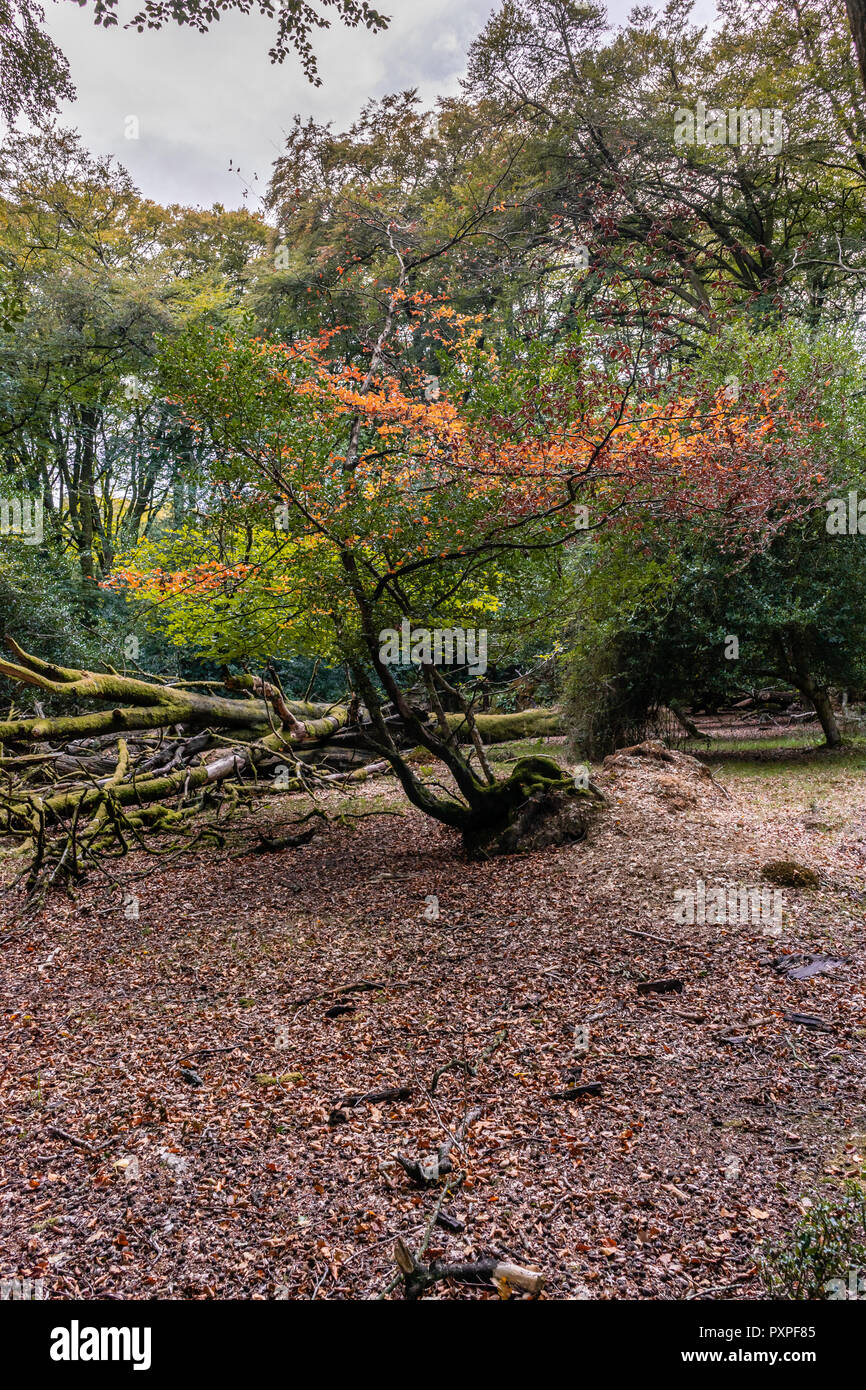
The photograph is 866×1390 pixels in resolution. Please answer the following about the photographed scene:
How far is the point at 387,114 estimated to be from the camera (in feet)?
33.9

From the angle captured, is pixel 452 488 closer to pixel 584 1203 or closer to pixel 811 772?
pixel 584 1203

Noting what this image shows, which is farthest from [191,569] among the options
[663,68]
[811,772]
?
[663,68]

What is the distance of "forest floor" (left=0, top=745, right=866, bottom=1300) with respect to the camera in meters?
2.22

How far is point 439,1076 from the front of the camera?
10.5 feet

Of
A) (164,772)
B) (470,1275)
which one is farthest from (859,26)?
(164,772)

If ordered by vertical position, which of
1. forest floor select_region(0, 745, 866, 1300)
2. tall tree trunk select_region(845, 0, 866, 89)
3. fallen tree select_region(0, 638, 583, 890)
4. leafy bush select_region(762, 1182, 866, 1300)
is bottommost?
forest floor select_region(0, 745, 866, 1300)

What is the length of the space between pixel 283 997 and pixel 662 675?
7915 millimetres

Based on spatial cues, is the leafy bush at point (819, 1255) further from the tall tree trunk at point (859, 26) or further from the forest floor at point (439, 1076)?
the tall tree trunk at point (859, 26)

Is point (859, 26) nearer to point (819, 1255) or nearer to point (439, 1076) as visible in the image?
point (819, 1255)

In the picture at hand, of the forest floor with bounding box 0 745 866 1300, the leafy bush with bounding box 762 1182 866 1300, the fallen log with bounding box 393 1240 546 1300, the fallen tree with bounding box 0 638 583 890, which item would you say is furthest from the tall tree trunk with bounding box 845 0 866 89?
the fallen tree with bounding box 0 638 583 890

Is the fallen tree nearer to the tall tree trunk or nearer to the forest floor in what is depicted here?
the forest floor

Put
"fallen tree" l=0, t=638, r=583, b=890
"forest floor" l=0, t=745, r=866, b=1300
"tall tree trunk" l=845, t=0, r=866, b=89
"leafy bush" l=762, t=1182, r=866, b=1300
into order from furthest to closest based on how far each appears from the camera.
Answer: "fallen tree" l=0, t=638, r=583, b=890 → "tall tree trunk" l=845, t=0, r=866, b=89 → "forest floor" l=0, t=745, r=866, b=1300 → "leafy bush" l=762, t=1182, r=866, b=1300

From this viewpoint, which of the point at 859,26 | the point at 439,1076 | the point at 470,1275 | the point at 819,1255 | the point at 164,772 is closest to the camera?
the point at 819,1255
